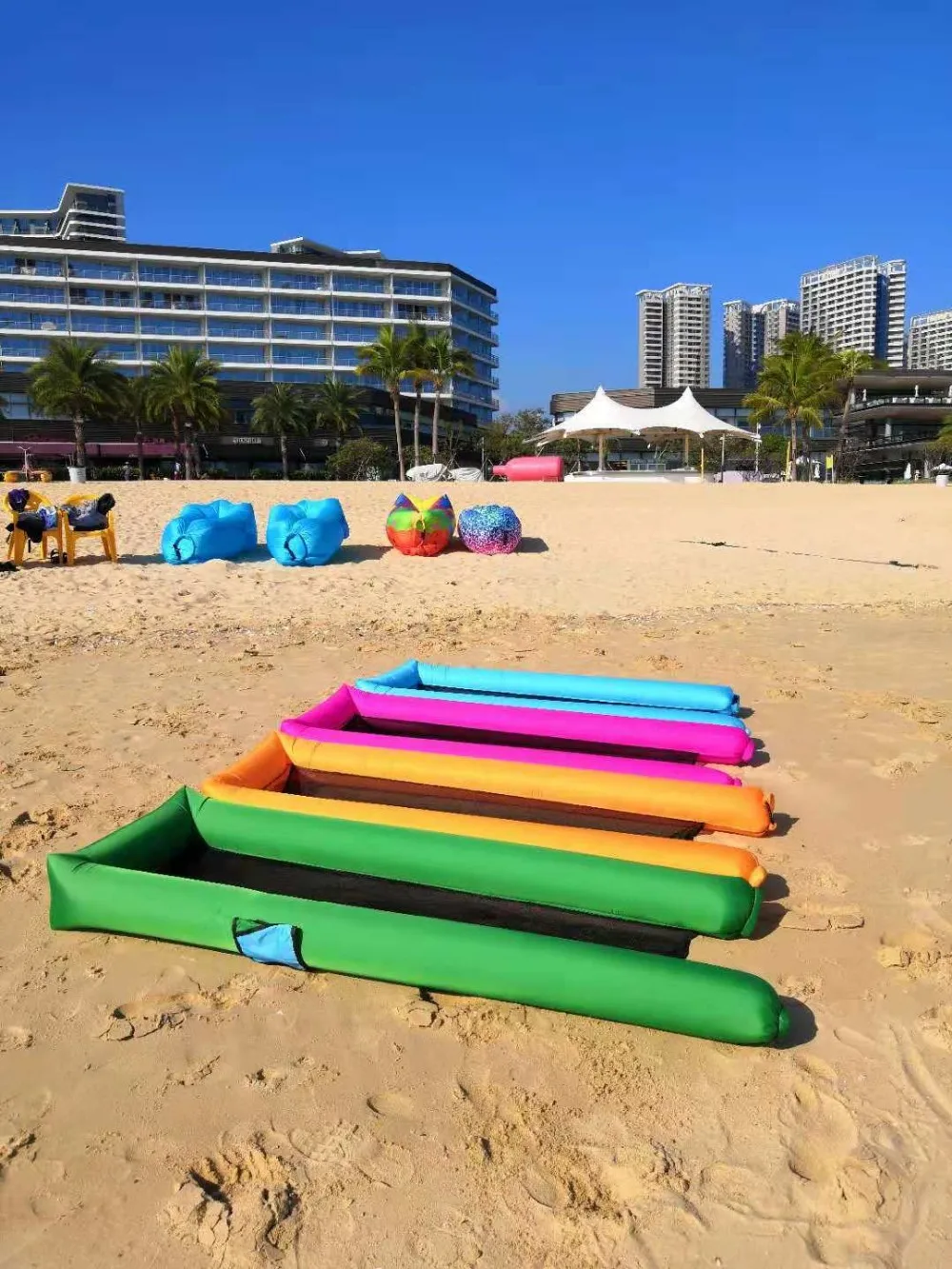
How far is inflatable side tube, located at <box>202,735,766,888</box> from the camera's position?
3.13m

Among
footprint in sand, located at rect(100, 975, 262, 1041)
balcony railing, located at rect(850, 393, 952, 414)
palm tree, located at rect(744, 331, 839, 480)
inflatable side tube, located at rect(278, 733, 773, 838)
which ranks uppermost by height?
balcony railing, located at rect(850, 393, 952, 414)

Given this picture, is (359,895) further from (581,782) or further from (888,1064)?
(888,1064)

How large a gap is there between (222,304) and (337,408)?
57.6 ft

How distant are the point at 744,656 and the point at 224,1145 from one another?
5906mm

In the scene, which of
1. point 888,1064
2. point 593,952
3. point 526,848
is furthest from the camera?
point 526,848

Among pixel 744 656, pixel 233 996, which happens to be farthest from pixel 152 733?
pixel 744 656

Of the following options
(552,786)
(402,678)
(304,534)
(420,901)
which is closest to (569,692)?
(402,678)

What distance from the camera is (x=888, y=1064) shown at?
2.39m

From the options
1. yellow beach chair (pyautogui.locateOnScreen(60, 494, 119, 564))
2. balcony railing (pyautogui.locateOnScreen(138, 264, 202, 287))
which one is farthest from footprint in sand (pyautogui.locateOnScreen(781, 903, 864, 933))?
balcony railing (pyautogui.locateOnScreen(138, 264, 202, 287))

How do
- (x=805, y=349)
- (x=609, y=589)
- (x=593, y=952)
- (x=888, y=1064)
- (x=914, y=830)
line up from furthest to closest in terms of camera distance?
(x=805, y=349) → (x=609, y=589) → (x=914, y=830) → (x=593, y=952) → (x=888, y=1064)

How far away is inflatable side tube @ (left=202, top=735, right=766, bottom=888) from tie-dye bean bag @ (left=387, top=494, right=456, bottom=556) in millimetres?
9727

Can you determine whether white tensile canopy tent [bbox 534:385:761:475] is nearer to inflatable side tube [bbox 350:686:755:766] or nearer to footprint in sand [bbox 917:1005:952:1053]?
inflatable side tube [bbox 350:686:755:766]

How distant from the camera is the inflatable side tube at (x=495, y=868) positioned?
2.96m

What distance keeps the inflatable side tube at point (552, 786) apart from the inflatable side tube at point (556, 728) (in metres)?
0.60
